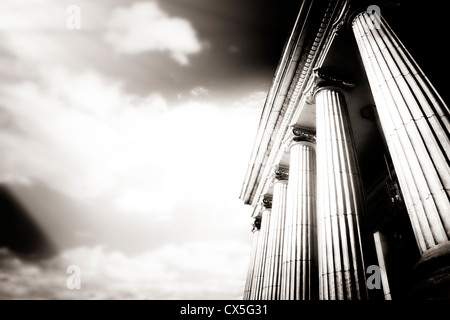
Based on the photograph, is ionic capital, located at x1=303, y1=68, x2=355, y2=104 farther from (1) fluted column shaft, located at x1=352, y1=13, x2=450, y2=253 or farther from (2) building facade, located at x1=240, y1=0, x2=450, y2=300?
(1) fluted column shaft, located at x1=352, y1=13, x2=450, y2=253

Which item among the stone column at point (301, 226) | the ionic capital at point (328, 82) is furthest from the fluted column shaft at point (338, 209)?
the stone column at point (301, 226)

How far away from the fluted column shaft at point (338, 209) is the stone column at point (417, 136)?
2.33 metres

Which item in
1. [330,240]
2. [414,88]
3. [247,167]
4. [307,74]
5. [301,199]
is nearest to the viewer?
[414,88]

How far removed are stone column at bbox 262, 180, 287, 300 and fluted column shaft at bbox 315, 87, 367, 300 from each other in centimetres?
646

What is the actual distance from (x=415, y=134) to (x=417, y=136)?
76mm

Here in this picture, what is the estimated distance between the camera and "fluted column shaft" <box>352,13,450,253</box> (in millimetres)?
4309

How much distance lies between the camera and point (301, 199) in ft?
38.7

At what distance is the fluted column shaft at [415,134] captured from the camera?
4.31m

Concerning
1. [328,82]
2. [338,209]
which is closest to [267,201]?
[328,82]

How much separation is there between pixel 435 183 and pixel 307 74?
31.4 feet
